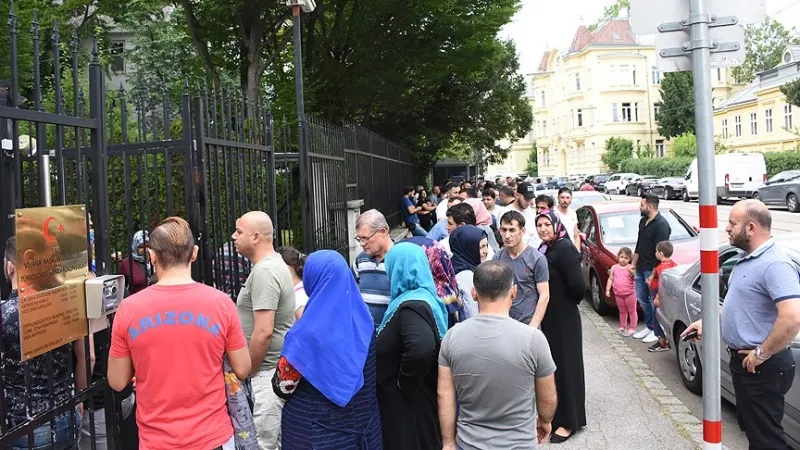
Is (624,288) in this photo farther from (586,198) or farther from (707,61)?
(586,198)

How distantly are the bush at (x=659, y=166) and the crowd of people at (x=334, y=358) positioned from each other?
46.7 metres

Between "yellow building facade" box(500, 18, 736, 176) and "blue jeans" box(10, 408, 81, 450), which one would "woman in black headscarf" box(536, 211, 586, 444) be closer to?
"blue jeans" box(10, 408, 81, 450)

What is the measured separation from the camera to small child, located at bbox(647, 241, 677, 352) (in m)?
7.94

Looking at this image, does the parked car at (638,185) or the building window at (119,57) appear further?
the parked car at (638,185)

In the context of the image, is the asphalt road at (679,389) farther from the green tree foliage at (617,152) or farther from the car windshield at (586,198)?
the green tree foliage at (617,152)

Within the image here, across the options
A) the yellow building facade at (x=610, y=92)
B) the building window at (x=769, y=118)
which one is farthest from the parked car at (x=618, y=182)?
the yellow building facade at (x=610, y=92)

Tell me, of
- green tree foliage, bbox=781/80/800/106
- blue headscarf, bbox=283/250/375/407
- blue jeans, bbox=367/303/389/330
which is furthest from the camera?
green tree foliage, bbox=781/80/800/106

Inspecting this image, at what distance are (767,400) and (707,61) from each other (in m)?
1.97

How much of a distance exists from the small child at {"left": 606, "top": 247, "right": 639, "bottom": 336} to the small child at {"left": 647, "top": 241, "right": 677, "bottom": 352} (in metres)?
0.58

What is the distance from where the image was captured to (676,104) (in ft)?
207

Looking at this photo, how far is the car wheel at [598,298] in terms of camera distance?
10383mm

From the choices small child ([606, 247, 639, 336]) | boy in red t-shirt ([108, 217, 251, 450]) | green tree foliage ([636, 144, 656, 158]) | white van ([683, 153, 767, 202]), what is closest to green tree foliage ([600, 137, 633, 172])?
green tree foliage ([636, 144, 656, 158])

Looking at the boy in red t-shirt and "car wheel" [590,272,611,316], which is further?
"car wheel" [590,272,611,316]

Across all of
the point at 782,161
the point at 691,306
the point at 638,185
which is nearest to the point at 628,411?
the point at 691,306
